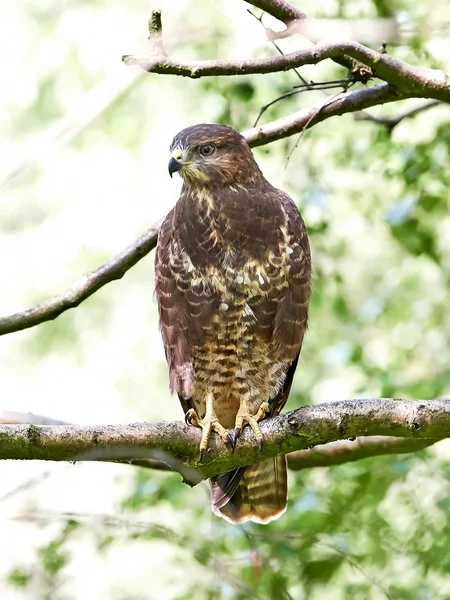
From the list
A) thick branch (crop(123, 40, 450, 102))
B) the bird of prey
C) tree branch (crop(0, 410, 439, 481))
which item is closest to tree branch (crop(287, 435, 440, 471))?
tree branch (crop(0, 410, 439, 481))

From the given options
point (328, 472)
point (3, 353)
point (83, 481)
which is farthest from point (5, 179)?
point (3, 353)

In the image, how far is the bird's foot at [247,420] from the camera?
147 inches

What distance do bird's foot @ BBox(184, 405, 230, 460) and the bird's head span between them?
108 cm

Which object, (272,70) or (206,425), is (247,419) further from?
(272,70)

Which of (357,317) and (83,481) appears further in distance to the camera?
(83,481)

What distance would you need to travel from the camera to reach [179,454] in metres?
3.23

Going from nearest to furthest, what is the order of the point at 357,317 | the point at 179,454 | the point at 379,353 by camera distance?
1. the point at 179,454
2. the point at 357,317
3. the point at 379,353

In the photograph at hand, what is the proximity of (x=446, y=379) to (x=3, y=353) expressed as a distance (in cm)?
512

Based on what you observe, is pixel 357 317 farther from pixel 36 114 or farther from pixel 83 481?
pixel 36 114

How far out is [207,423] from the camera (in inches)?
157

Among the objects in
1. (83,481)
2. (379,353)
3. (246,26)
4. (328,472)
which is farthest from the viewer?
(379,353)

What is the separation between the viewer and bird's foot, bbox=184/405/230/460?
3.66 metres

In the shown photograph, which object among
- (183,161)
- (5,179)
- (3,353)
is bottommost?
(3,353)

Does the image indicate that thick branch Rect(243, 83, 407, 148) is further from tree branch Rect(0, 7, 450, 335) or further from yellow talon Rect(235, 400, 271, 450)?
yellow talon Rect(235, 400, 271, 450)
